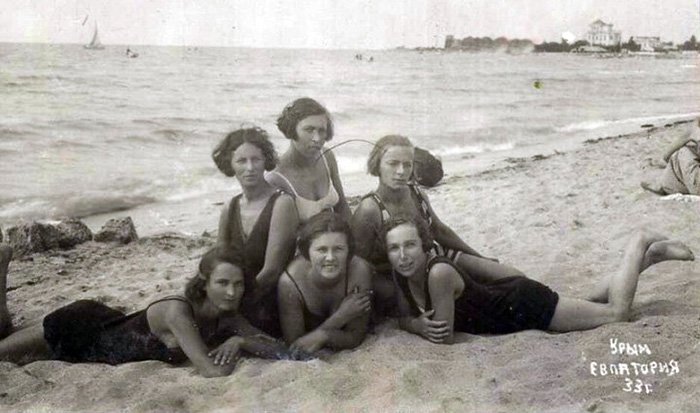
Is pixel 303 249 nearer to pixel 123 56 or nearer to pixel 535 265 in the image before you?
pixel 535 265

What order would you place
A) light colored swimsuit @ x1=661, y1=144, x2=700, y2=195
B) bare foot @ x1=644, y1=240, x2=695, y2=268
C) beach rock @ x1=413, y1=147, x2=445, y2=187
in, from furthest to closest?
1. light colored swimsuit @ x1=661, y1=144, x2=700, y2=195
2. beach rock @ x1=413, y1=147, x2=445, y2=187
3. bare foot @ x1=644, y1=240, x2=695, y2=268

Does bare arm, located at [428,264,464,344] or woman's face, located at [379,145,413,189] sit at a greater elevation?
woman's face, located at [379,145,413,189]

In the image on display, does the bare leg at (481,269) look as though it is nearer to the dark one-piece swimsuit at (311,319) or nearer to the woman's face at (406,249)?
the woman's face at (406,249)

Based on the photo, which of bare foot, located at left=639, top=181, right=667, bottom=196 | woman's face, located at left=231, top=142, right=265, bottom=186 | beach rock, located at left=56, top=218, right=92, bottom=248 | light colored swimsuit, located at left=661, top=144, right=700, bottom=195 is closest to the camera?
woman's face, located at left=231, top=142, right=265, bottom=186

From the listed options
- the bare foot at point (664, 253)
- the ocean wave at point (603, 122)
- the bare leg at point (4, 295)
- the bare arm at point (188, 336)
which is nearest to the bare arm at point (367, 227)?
the bare arm at point (188, 336)

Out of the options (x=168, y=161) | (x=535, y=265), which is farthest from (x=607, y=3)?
(x=168, y=161)

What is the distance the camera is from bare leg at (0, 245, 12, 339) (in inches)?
91.4

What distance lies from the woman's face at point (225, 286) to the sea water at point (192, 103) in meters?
0.60

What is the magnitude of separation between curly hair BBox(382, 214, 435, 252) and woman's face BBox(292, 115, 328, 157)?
0.37 m

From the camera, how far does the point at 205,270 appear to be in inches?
85.9

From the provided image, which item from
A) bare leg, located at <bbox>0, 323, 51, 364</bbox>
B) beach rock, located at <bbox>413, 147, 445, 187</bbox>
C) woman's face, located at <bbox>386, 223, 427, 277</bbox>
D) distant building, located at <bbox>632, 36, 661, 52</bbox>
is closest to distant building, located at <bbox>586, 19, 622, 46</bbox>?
distant building, located at <bbox>632, 36, 661, 52</bbox>

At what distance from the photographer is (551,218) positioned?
3098 mm

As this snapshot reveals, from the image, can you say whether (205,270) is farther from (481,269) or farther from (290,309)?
(481,269)

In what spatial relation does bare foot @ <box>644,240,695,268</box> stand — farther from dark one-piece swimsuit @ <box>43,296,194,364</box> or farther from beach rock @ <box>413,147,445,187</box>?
dark one-piece swimsuit @ <box>43,296,194,364</box>
